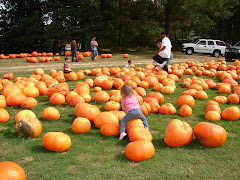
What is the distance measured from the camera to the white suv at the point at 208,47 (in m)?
25.5

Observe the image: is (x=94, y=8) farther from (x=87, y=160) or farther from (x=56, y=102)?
(x=87, y=160)

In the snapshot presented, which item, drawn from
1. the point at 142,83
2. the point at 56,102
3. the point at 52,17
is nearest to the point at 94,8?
the point at 52,17

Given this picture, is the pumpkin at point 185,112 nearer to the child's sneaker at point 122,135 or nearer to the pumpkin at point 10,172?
the child's sneaker at point 122,135

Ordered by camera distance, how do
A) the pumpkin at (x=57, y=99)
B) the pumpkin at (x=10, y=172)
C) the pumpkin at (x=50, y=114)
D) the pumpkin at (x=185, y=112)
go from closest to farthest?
the pumpkin at (x=10, y=172)
the pumpkin at (x=50, y=114)
the pumpkin at (x=185, y=112)
the pumpkin at (x=57, y=99)

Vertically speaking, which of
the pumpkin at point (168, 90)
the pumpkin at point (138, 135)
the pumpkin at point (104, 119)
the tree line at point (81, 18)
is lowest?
the pumpkin at point (138, 135)

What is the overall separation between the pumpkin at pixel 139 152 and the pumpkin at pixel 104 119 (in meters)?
1.21

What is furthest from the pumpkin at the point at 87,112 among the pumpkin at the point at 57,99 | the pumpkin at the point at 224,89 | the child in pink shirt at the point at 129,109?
the pumpkin at the point at 224,89

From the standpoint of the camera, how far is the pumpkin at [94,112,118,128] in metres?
4.91

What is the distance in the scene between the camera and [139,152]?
3.67 meters

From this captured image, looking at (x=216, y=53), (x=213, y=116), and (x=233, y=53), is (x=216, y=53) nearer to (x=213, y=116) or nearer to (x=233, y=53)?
(x=233, y=53)

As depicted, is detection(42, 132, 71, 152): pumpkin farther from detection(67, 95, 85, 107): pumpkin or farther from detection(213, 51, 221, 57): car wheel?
detection(213, 51, 221, 57): car wheel

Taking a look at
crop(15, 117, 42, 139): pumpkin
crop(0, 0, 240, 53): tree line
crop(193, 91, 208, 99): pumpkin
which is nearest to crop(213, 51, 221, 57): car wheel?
crop(0, 0, 240, 53): tree line

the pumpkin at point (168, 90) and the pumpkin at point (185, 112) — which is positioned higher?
the pumpkin at point (168, 90)

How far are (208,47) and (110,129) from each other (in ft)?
79.6
